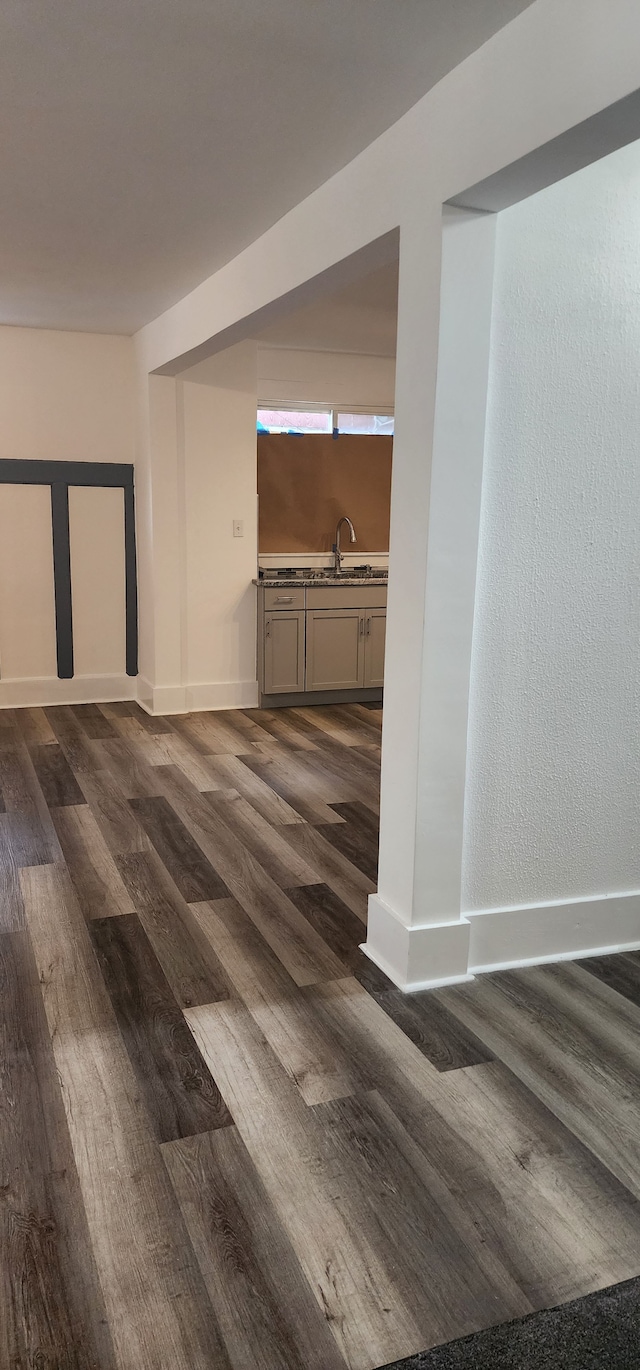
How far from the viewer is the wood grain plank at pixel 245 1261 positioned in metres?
1.50

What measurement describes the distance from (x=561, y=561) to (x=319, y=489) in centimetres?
411

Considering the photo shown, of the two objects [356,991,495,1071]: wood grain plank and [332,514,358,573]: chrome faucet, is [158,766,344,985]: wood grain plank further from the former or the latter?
[332,514,358,573]: chrome faucet

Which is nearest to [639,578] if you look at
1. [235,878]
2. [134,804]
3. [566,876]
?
[566,876]

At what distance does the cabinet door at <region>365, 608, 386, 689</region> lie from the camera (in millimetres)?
6273

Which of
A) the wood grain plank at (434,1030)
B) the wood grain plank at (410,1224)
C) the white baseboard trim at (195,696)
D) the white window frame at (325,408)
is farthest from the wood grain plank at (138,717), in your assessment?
the wood grain plank at (410,1224)

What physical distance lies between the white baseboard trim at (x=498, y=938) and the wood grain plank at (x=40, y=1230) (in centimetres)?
99

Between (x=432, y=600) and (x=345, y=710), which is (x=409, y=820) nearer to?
(x=432, y=600)

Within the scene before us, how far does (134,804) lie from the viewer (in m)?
4.18

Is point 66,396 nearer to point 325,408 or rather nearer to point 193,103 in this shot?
point 325,408

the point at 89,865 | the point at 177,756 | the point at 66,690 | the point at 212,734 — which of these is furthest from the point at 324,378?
the point at 89,865

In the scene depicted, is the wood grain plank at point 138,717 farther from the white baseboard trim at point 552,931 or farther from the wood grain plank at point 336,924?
the white baseboard trim at point 552,931

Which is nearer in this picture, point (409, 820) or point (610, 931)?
point (409, 820)

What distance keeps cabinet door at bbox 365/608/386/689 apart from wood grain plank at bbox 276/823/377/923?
251cm

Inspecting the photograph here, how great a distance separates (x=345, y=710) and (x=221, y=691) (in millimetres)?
857
